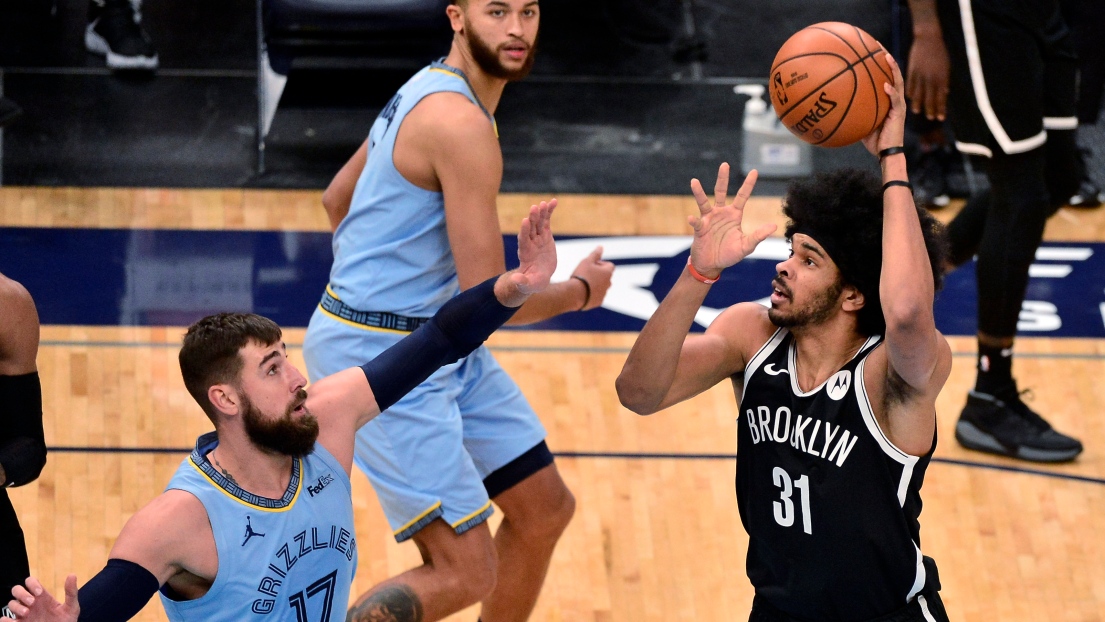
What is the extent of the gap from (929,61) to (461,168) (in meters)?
2.29

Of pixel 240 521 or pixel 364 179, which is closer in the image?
pixel 240 521

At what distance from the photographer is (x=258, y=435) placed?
311 cm

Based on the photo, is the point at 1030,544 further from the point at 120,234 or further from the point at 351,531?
the point at 120,234

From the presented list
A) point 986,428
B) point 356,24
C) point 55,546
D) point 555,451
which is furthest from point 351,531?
point 356,24

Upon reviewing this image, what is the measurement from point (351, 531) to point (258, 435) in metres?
0.33

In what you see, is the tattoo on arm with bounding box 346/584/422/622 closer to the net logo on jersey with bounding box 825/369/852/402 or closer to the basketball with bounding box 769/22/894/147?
the net logo on jersey with bounding box 825/369/852/402

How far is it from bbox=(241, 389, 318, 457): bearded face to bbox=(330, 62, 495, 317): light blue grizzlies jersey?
0.89 m

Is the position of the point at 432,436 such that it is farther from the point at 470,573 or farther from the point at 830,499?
the point at 830,499

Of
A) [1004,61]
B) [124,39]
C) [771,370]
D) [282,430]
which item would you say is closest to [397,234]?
[282,430]

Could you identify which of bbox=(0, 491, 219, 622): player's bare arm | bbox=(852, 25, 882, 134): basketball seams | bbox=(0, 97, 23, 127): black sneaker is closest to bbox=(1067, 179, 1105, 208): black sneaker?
bbox=(852, 25, 882, 134): basketball seams

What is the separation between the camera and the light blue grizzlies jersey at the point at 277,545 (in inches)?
118

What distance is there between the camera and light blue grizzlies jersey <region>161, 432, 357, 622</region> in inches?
118

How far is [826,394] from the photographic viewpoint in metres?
3.29

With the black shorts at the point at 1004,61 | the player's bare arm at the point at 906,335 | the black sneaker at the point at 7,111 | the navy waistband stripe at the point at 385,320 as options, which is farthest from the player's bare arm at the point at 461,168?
the black sneaker at the point at 7,111
